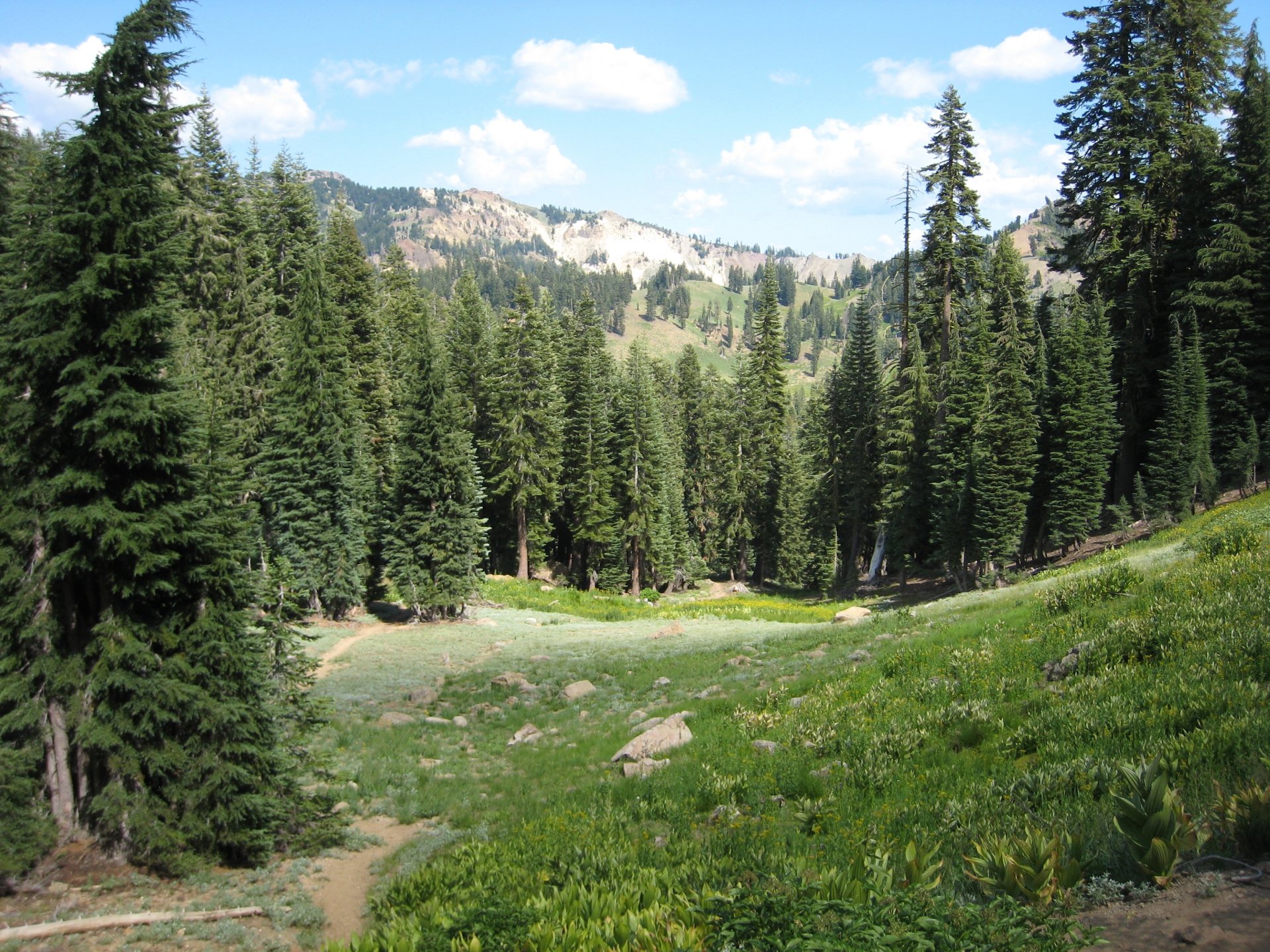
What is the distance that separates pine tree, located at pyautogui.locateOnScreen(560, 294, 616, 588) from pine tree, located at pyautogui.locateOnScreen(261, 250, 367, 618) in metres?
19.8

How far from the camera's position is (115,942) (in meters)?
8.93

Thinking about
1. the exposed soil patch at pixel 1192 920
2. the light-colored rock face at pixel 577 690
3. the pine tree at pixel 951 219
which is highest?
the pine tree at pixel 951 219

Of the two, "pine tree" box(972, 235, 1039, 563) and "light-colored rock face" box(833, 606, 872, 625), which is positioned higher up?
"pine tree" box(972, 235, 1039, 563)

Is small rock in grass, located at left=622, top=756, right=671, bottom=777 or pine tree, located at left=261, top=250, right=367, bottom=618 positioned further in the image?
pine tree, located at left=261, top=250, right=367, bottom=618

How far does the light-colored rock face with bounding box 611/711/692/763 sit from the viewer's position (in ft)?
51.4

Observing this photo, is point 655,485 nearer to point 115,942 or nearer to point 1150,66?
point 1150,66

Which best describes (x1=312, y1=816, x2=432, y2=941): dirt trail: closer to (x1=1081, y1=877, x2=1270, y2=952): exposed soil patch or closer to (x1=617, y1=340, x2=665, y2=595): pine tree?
(x1=1081, y1=877, x2=1270, y2=952): exposed soil patch

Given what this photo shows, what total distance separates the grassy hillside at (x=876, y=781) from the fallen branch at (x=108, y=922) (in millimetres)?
2016

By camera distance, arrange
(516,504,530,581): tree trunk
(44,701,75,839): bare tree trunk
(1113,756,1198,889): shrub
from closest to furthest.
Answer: (1113,756,1198,889): shrub → (44,701,75,839): bare tree trunk → (516,504,530,581): tree trunk

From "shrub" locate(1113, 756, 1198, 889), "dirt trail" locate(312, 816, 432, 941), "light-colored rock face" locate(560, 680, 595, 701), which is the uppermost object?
"shrub" locate(1113, 756, 1198, 889)

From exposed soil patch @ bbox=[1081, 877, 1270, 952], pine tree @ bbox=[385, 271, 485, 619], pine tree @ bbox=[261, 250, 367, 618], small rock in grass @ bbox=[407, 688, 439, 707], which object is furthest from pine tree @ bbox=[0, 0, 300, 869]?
pine tree @ bbox=[385, 271, 485, 619]

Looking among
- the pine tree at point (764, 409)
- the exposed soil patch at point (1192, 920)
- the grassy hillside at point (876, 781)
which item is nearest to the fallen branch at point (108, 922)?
the grassy hillside at point (876, 781)

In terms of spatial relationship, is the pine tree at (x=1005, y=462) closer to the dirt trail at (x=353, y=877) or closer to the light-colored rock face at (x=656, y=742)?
the light-colored rock face at (x=656, y=742)

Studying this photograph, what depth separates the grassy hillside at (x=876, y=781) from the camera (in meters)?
6.04
